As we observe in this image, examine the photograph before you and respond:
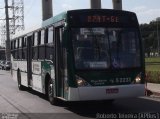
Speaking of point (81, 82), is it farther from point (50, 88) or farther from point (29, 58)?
point (29, 58)

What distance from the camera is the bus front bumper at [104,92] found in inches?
480

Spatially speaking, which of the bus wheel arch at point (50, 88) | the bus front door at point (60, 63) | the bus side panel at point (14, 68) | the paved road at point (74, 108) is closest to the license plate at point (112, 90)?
the paved road at point (74, 108)

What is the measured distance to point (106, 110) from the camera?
13555mm

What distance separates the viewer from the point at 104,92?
12328 mm

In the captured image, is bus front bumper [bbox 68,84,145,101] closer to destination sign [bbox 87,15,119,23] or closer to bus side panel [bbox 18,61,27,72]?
destination sign [bbox 87,15,119,23]

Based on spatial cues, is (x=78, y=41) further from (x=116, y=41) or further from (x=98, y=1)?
(x=98, y=1)

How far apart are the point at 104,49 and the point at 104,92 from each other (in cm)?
125

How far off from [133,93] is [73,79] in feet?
5.97

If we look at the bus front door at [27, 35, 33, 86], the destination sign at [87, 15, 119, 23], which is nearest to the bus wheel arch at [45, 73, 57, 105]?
the destination sign at [87, 15, 119, 23]

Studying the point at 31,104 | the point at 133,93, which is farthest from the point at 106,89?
the point at 31,104

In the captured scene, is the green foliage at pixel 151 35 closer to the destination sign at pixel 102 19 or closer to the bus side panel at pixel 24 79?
the bus side panel at pixel 24 79

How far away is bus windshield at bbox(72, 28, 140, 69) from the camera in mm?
12453

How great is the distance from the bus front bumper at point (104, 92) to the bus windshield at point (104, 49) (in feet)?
2.00

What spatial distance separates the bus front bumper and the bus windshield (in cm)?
61
